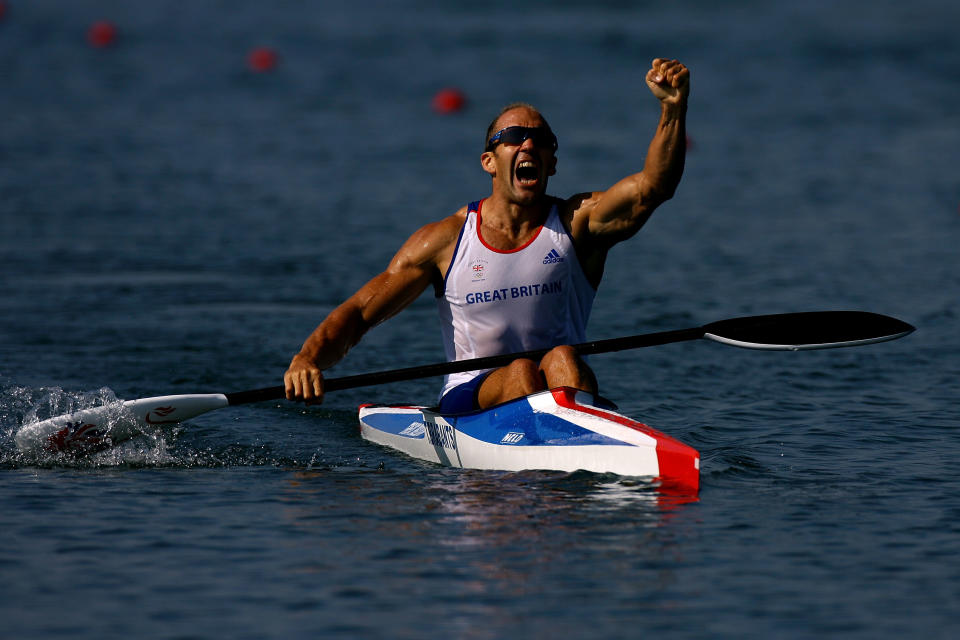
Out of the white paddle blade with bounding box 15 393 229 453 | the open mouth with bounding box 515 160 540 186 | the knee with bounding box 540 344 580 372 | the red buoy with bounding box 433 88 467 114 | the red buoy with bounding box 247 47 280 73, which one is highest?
the red buoy with bounding box 247 47 280 73

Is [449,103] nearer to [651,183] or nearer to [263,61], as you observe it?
[263,61]

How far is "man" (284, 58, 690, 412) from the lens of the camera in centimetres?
743

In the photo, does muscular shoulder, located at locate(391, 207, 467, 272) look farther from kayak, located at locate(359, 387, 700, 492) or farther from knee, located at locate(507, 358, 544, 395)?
kayak, located at locate(359, 387, 700, 492)

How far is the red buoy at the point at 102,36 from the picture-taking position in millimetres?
31703

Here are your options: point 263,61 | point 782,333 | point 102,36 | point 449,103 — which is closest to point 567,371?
point 782,333

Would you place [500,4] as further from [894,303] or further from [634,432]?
[634,432]

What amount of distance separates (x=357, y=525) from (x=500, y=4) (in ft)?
95.6

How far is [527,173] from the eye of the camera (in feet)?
24.8

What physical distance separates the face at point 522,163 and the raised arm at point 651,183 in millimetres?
253

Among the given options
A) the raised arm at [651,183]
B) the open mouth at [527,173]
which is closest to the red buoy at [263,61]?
the open mouth at [527,173]

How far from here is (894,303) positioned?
12789 mm

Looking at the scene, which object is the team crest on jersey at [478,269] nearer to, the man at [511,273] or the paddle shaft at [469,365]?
the man at [511,273]

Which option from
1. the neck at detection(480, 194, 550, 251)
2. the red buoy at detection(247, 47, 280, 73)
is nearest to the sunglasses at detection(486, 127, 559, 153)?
the neck at detection(480, 194, 550, 251)

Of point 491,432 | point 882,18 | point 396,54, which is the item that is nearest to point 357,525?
point 491,432
